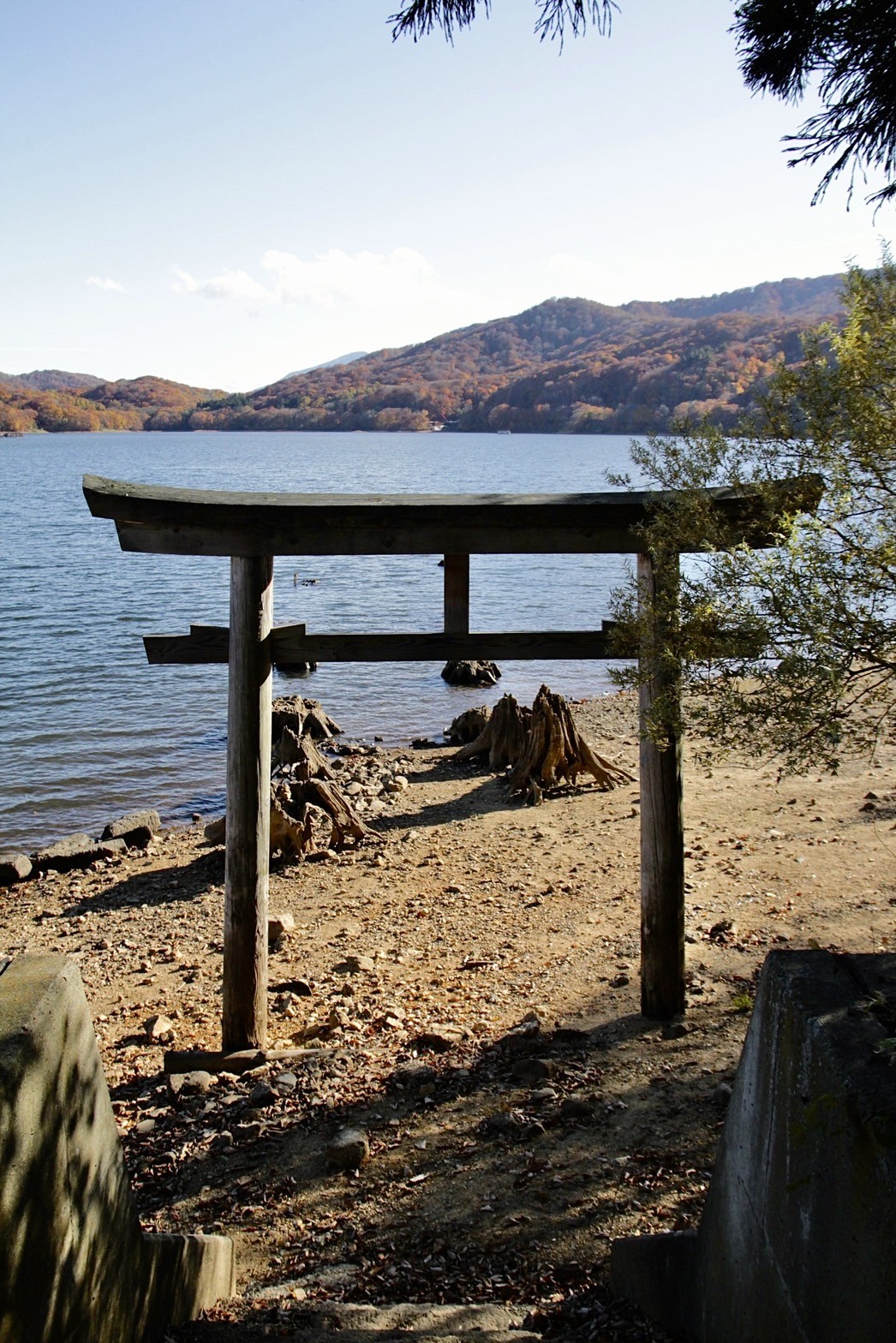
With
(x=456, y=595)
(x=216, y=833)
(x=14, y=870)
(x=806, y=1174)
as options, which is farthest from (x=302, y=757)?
(x=806, y=1174)

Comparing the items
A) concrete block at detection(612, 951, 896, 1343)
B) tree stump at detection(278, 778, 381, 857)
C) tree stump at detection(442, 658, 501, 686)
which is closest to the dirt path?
tree stump at detection(278, 778, 381, 857)

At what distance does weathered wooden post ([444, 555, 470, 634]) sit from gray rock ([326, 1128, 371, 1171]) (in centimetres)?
283

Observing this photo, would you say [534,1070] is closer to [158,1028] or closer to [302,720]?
[158,1028]

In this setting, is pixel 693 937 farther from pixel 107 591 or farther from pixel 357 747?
pixel 107 591

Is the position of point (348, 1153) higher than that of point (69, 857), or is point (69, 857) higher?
point (348, 1153)

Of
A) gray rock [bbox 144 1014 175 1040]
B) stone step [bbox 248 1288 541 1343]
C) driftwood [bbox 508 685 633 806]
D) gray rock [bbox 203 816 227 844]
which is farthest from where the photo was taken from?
driftwood [bbox 508 685 633 806]

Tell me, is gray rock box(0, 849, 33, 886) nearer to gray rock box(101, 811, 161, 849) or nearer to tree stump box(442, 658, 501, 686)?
gray rock box(101, 811, 161, 849)

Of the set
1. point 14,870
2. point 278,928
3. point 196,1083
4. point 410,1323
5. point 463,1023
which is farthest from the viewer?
point 14,870

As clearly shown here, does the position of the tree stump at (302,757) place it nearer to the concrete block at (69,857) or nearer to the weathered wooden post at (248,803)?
the concrete block at (69,857)

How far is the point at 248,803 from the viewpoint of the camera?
645 centimetres

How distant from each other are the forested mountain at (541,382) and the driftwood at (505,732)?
93718 millimetres

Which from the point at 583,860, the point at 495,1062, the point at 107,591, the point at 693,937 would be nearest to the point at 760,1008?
the point at 495,1062

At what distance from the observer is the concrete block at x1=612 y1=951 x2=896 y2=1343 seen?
7.41 feet

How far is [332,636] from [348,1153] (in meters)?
2.90
